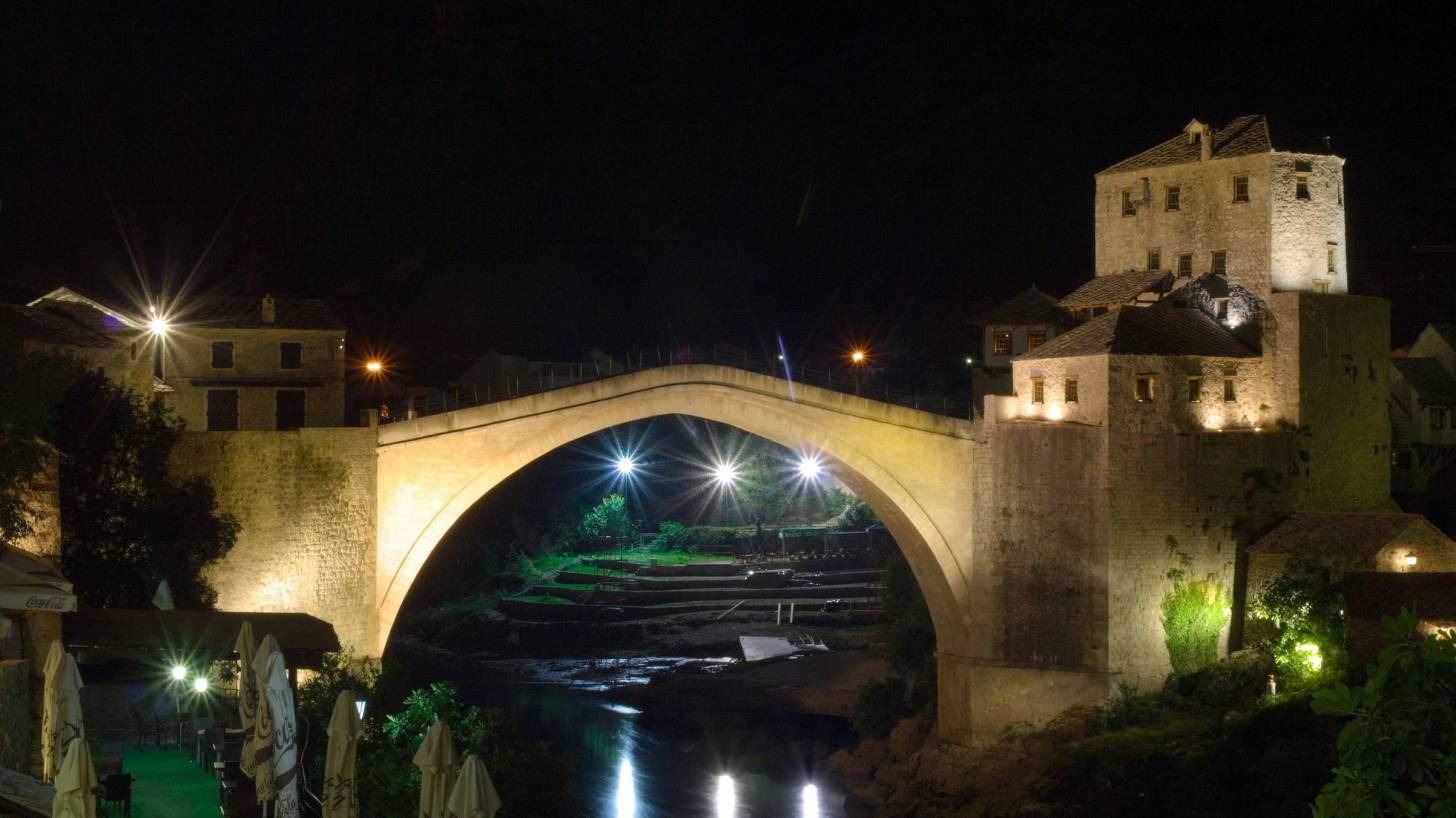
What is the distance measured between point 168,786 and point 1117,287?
20.3m

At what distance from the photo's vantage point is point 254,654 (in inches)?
Answer: 662

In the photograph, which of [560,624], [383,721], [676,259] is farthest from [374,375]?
[383,721]

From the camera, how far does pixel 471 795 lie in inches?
535

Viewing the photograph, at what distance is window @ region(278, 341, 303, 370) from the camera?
105 ft

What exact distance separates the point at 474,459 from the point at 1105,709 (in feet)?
39.8

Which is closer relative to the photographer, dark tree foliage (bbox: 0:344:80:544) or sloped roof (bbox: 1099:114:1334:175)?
dark tree foliage (bbox: 0:344:80:544)

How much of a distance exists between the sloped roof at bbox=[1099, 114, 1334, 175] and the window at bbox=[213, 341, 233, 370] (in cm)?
1787

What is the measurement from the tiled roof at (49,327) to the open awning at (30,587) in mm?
8682

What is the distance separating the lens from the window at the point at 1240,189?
3039 centimetres

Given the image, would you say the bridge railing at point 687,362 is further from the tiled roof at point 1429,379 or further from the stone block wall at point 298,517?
the tiled roof at point 1429,379

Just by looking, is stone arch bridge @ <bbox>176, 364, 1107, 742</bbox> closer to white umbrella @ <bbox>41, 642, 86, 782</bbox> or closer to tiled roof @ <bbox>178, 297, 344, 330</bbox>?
tiled roof @ <bbox>178, 297, 344, 330</bbox>

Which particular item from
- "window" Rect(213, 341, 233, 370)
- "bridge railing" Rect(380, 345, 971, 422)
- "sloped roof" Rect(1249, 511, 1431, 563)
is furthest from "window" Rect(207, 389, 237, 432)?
"sloped roof" Rect(1249, 511, 1431, 563)

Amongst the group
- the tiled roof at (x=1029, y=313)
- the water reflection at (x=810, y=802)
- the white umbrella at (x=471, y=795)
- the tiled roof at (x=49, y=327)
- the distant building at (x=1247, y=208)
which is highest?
the distant building at (x=1247, y=208)

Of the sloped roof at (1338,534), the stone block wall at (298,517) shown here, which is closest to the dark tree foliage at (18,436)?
the stone block wall at (298,517)
